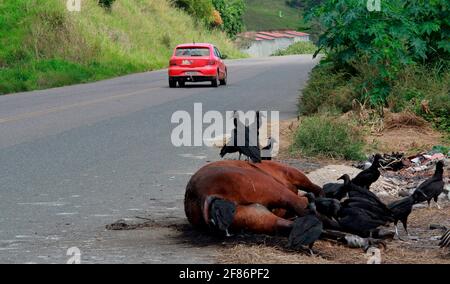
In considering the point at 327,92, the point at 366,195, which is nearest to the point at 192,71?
the point at 327,92

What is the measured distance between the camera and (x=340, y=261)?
7.25 meters

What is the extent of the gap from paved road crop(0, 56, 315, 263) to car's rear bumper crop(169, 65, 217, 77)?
4.55m

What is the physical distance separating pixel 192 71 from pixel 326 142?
788 inches

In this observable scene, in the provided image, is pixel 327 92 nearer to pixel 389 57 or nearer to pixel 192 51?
pixel 389 57

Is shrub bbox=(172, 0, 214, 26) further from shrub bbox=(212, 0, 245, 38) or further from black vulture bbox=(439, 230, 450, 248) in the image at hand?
black vulture bbox=(439, 230, 450, 248)

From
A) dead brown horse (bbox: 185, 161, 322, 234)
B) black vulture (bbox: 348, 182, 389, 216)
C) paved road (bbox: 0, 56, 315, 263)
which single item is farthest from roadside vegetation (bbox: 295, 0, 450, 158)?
dead brown horse (bbox: 185, 161, 322, 234)

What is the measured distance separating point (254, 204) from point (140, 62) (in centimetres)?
4347

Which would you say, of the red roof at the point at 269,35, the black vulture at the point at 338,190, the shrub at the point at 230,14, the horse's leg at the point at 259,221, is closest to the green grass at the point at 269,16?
the red roof at the point at 269,35

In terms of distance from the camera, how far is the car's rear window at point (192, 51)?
34812 millimetres

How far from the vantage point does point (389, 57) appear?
18.0 m

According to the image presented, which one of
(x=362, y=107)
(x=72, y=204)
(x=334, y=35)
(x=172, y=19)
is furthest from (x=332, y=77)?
(x=172, y=19)

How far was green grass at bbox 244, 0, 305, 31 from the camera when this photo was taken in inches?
5094

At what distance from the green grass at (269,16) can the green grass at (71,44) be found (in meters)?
64.0

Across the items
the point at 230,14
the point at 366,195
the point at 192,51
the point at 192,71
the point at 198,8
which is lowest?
the point at 230,14
